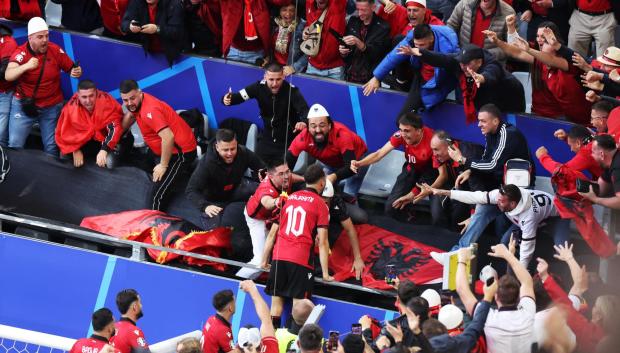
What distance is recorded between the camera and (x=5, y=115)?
508 inches

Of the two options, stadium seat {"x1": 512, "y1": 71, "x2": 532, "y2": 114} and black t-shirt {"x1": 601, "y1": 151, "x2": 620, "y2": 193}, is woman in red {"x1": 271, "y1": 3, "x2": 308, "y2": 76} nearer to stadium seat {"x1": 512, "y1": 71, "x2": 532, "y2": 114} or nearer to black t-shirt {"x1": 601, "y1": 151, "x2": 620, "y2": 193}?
stadium seat {"x1": 512, "y1": 71, "x2": 532, "y2": 114}

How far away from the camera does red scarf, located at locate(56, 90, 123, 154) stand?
12.6m

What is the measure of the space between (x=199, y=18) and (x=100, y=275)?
2.97m

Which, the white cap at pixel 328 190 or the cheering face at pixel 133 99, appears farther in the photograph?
the cheering face at pixel 133 99

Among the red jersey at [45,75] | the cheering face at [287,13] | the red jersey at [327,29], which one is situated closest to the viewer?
the red jersey at [327,29]

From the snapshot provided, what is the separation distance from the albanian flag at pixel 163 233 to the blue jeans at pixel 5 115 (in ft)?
4.55

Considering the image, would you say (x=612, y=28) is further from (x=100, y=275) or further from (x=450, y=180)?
(x=100, y=275)

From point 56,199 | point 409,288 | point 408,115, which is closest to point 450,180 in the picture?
point 408,115

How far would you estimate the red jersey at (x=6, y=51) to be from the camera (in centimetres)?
1293

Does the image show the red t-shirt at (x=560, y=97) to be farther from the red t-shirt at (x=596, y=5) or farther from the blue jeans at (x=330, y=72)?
the blue jeans at (x=330, y=72)

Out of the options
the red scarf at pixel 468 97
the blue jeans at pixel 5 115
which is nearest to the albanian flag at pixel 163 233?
the blue jeans at pixel 5 115

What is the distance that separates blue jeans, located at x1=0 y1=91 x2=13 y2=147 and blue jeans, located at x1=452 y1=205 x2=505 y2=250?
4.71 meters

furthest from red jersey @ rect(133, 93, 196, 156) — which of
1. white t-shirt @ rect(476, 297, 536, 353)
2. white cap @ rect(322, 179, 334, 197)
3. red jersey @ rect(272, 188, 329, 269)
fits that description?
white t-shirt @ rect(476, 297, 536, 353)

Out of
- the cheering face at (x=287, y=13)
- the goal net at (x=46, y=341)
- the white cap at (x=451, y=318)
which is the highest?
the cheering face at (x=287, y=13)
